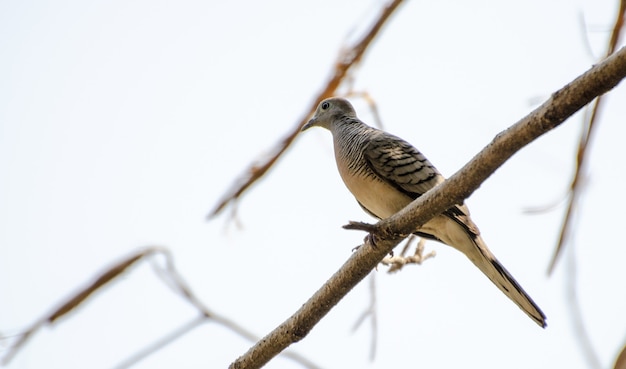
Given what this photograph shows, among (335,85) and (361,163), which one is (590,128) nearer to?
(335,85)

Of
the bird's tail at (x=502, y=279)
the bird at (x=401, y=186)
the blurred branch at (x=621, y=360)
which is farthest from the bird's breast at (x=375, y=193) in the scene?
the blurred branch at (x=621, y=360)

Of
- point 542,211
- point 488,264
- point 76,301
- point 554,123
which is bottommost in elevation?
point 76,301

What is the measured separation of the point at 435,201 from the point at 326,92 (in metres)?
0.75

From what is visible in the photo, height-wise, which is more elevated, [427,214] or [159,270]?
[427,214]

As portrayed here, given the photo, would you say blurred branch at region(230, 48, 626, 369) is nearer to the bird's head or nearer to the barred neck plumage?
the barred neck plumage

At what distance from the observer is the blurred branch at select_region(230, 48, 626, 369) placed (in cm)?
213

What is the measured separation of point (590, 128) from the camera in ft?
8.18

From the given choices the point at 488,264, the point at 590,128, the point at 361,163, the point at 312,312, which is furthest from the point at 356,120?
the point at 590,128

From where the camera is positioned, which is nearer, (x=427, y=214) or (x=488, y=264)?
(x=427, y=214)

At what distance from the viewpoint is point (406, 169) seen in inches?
165

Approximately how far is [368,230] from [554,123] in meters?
0.81

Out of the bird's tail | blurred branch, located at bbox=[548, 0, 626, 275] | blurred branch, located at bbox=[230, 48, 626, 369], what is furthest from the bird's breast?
blurred branch, located at bbox=[548, 0, 626, 275]

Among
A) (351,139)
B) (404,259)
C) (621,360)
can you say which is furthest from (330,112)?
(621,360)

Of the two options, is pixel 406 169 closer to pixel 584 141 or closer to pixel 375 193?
pixel 375 193
